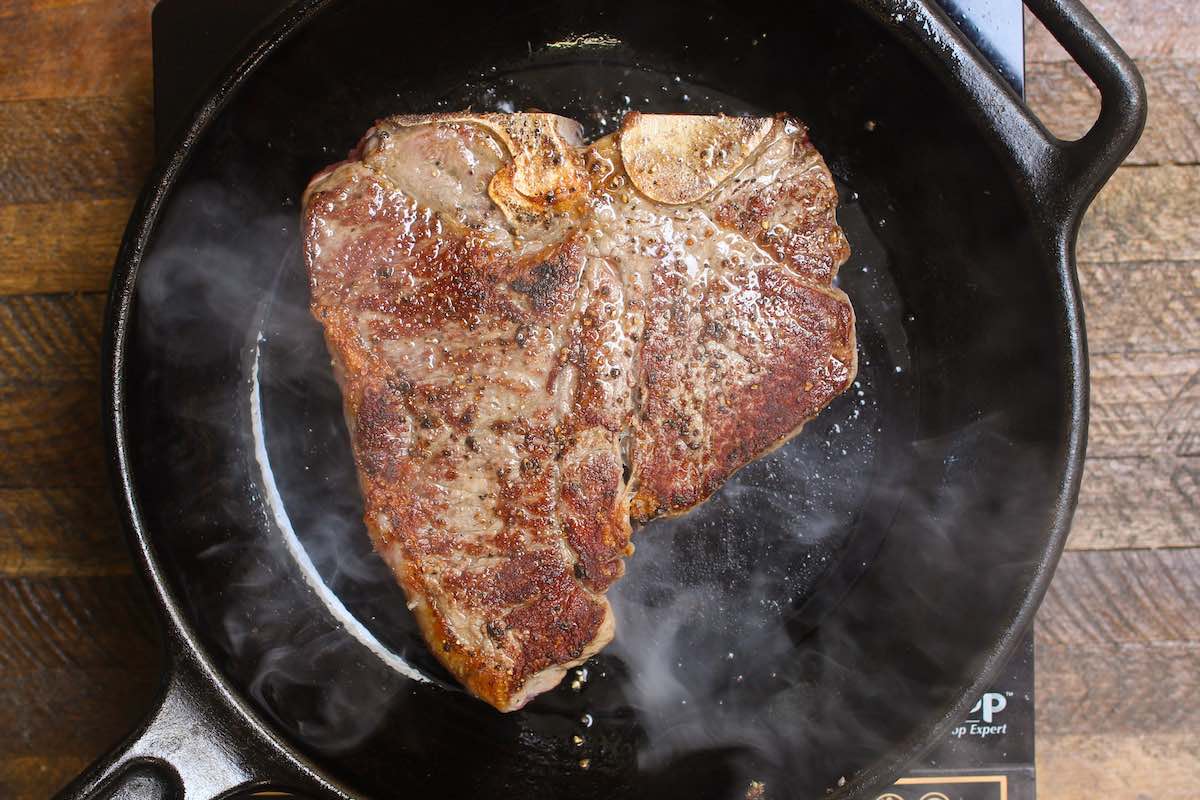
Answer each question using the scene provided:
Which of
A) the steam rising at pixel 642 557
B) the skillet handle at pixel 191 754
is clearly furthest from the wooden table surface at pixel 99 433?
Answer: the skillet handle at pixel 191 754

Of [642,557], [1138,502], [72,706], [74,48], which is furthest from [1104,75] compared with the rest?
[72,706]

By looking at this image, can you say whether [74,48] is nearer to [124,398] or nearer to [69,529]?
[124,398]

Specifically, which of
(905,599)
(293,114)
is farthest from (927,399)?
(293,114)

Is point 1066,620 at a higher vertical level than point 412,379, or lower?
lower

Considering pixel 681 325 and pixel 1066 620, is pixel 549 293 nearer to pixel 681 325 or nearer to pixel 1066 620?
pixel 681 325

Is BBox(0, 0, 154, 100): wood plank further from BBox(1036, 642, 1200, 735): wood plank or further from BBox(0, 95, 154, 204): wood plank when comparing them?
BBox(1036, 642, 1200, 735): wood plank

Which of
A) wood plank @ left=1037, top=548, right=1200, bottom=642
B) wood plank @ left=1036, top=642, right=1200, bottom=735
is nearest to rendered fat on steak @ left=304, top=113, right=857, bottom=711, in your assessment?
wood plank @ left=1037, top=548, right=1200, bottom=642
